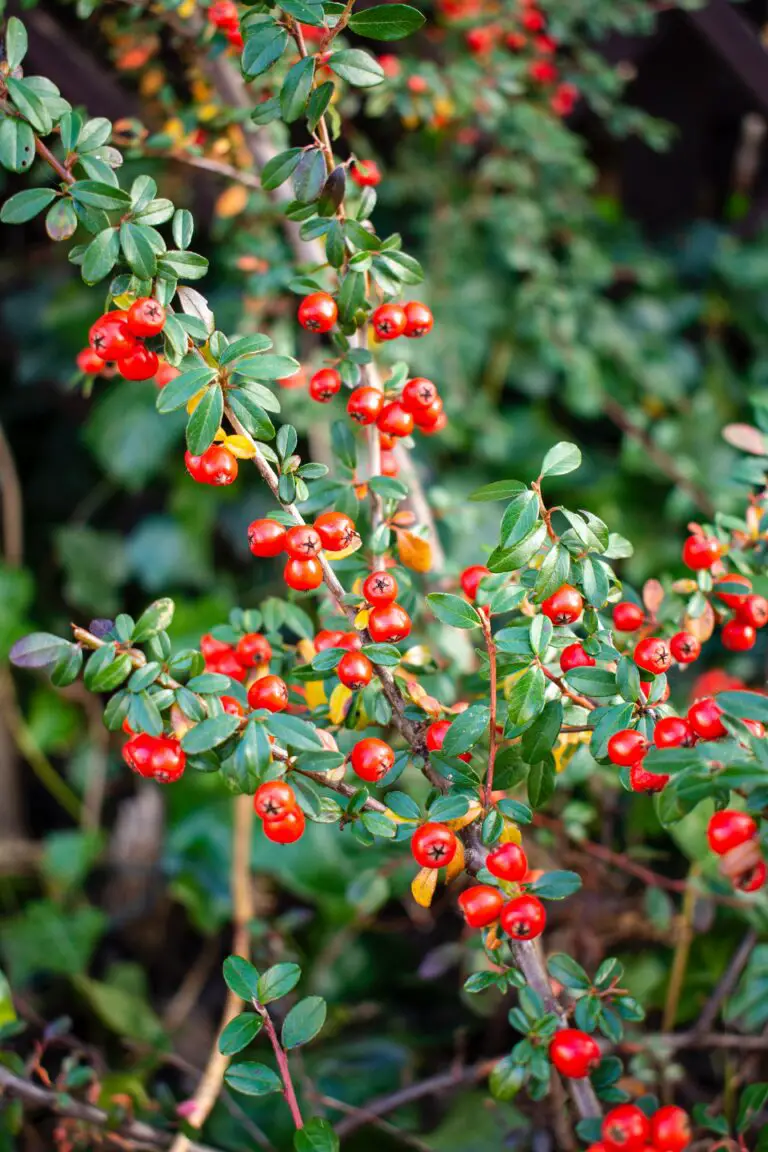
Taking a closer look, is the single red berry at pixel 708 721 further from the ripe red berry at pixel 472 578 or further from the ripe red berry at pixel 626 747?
the ripe red berry at pixel 472 578

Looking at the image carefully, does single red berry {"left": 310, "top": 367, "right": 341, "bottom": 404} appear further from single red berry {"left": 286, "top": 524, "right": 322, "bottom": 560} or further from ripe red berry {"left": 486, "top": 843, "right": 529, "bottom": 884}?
ripe red berry {"left": 486, "top": 843, "right": 529, "bottom": 884}

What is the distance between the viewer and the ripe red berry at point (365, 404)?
2.34 feet

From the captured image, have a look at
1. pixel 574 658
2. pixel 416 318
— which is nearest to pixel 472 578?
pixel 574 658

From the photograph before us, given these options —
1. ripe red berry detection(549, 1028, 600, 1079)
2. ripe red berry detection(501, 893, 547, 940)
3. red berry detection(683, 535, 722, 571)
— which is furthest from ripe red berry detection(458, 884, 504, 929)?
red berry detection(683, 535, 722, 571)

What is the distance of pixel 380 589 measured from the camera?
65 centimetres

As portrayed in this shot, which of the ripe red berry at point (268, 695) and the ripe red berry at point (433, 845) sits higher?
the ripe red berry at point (268, 695)

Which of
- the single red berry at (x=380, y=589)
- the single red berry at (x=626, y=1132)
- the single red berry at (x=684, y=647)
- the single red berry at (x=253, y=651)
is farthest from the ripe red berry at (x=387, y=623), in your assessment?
the single red berry at (x=626, y=1132)

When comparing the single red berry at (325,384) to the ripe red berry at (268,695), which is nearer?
the ripe red berry at (268,695)

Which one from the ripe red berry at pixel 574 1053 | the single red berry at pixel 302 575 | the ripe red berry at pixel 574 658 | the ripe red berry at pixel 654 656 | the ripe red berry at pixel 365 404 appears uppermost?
the ripe red berry at pixel 365 404

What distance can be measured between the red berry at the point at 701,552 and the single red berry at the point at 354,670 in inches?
12.7

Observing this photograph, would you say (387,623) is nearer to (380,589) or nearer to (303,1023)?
(380,589)

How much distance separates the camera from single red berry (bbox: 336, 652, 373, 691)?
62cm

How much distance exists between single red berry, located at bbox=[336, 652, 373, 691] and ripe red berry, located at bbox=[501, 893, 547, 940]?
Result: 18cm

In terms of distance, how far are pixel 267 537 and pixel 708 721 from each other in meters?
0.32
